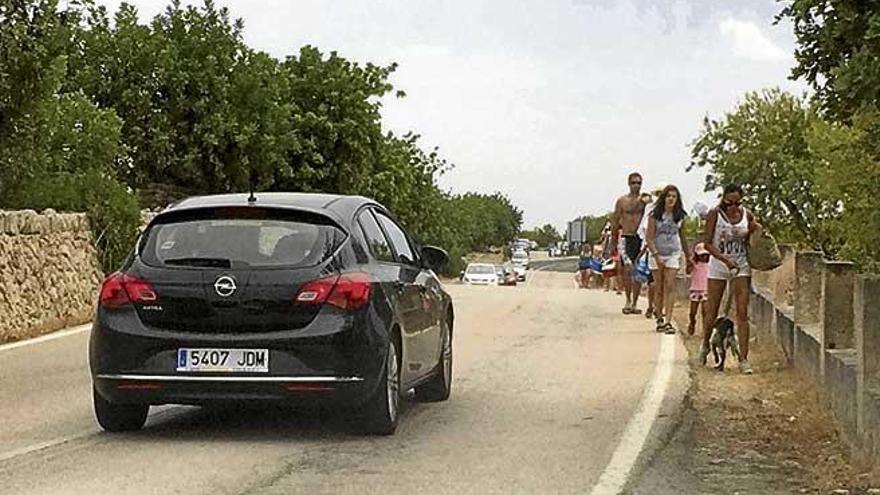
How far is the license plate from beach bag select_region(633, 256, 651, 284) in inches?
421

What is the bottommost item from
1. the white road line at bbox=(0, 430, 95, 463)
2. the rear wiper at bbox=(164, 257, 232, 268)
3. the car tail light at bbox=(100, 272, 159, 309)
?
the white road line at bbox=(0, 430, 95, 463)

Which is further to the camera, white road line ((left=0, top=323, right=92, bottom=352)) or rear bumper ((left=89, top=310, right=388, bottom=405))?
white road line ((left=0, top=323, right=92, bottom=352))

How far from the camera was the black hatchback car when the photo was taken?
9430mm

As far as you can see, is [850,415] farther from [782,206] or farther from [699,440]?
[782,206]

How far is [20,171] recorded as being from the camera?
19.9 meters

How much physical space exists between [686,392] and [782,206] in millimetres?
28560

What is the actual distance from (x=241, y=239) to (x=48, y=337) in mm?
Answer: 8036

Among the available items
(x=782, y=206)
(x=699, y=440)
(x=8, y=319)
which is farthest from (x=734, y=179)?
(x=699, y=440)

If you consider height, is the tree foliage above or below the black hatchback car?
above

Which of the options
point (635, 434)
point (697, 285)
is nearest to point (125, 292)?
point (635, 434)

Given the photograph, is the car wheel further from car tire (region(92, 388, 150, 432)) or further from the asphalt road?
car tire (region(92, 388, 150, 432))

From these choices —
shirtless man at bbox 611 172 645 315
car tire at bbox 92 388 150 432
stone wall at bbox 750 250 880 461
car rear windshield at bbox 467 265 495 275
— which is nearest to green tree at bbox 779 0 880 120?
stone wall at bbox 750 250 880 461

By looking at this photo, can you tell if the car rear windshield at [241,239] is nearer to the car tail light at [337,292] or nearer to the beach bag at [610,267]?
the car tail light at [337,292]

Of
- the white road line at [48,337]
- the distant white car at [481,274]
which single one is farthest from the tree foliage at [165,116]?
the distant white car at [481,274]
